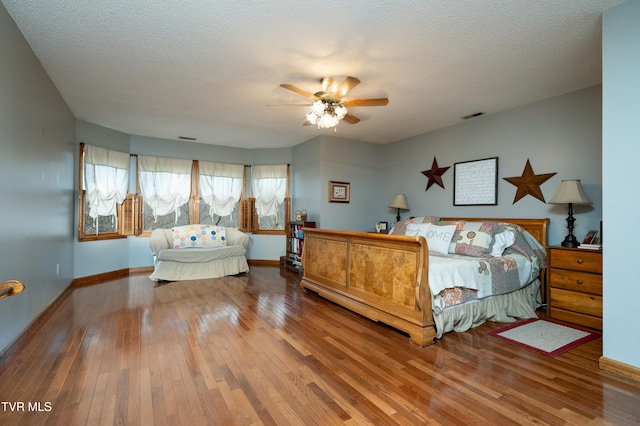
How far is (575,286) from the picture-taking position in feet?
9.88

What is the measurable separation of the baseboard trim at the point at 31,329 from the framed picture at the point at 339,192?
13.2 feet

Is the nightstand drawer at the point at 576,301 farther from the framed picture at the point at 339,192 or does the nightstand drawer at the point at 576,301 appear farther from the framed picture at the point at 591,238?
the framed picture at the point at 339,192

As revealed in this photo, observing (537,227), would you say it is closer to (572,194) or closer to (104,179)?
(572,194)

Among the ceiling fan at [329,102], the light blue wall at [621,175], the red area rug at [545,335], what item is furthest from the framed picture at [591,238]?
the ceiling fan at [329,102]

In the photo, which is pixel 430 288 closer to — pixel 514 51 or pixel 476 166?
pixel 514 51

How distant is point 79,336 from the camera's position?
271 centimetres

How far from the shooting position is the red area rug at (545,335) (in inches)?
100

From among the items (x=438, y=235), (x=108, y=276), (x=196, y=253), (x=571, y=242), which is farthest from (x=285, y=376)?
(x=108, y=276)

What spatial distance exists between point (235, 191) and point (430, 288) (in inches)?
190

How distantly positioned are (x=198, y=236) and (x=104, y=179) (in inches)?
68.4

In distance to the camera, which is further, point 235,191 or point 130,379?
point 235,191

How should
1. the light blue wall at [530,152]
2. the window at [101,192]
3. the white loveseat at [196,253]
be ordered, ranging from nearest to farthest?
the light blue wall at [530,152] < the window at [101,192] < the white loveseat at [196,253]

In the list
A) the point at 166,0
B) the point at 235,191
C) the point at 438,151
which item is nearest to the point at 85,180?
the point at 235,191

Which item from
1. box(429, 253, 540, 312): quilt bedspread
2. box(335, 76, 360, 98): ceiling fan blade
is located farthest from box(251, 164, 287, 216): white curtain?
box(429, 253, 540, 312): quilt bedspread
